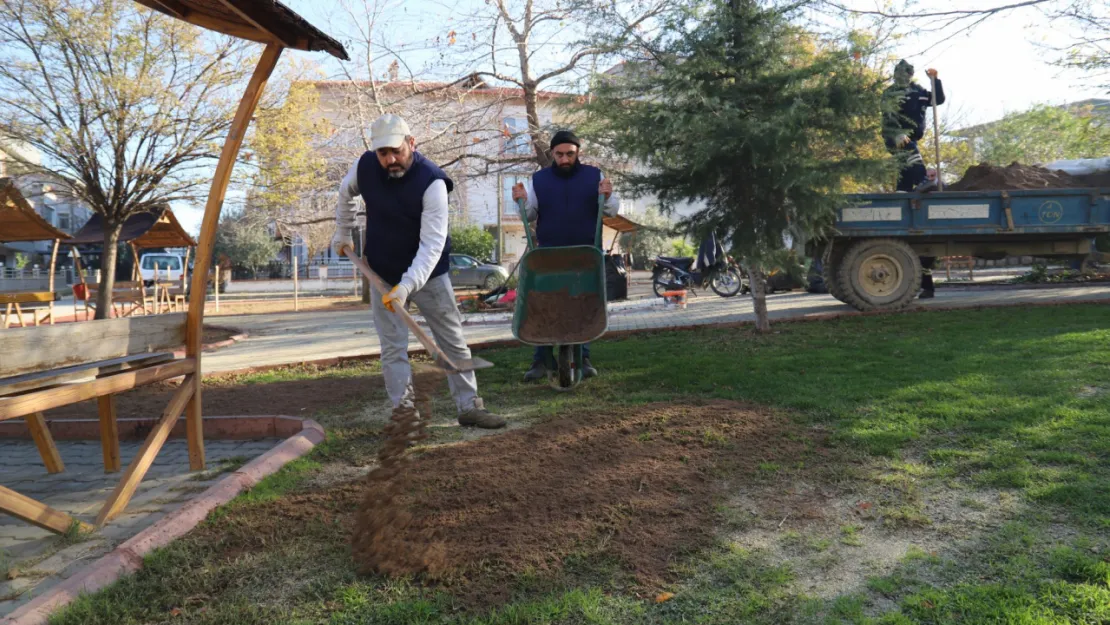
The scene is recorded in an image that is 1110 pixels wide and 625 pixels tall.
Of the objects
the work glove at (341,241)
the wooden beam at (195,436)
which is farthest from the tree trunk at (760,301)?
the wooden beam at (195,436)

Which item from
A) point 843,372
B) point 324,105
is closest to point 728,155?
point 843,372

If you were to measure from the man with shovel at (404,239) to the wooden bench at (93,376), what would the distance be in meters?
1.15

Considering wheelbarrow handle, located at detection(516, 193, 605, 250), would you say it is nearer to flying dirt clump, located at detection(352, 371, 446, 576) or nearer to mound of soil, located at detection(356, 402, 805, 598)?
mound of soil, located at detection(356, 402, 805, 598)

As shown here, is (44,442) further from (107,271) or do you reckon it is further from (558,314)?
(107,271)

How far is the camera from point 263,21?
389 cm

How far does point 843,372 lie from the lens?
591cm

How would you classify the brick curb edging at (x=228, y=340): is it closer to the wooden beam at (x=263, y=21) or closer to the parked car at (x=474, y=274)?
the wooden beam at (x=263, y=21)

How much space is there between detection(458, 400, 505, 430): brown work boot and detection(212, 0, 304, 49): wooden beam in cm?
244

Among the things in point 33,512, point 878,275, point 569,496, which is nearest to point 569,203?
point 569,496

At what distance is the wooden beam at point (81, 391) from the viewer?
9.09 ft

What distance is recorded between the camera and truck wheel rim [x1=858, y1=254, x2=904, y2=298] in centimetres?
1023

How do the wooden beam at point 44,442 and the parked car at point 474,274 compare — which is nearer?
the wooden beam at point 44,442

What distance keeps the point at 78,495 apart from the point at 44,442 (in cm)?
57

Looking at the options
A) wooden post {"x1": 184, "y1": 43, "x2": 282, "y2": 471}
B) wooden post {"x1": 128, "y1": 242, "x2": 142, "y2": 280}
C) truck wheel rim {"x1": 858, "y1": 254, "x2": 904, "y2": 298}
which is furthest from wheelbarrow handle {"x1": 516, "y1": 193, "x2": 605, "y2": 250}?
wooden post {"x1": 128, "y1": 242, "x2": 142, "y2": 280}
